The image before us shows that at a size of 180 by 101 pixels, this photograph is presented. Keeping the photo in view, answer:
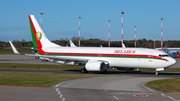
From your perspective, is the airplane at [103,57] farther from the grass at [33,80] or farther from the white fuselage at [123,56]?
the grass at [33,80]

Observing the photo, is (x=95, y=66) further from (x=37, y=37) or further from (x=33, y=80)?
(x=37, y=37)

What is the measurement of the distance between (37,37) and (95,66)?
A: 1384cm

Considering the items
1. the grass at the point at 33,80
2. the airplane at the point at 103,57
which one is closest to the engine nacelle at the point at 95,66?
the airplane at the point at 103,57

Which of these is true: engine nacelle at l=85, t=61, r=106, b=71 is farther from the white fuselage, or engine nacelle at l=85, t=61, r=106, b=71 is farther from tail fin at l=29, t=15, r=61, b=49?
tail fin at l=29, t=15, r=61, b=49

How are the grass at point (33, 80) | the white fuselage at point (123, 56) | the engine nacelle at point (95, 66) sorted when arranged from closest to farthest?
the grass at point (33, 80), the white fuselage at point (123, 56), the engine nacelle at point (95, 66)

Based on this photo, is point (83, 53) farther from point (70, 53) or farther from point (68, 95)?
point (68, 95)

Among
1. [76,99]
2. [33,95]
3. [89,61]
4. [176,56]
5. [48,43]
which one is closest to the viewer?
[76,99]

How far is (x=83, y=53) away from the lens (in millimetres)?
41219

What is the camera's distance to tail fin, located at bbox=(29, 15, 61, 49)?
4562cm

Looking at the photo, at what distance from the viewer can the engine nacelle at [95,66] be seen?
37603mm

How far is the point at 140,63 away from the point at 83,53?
9.29 m

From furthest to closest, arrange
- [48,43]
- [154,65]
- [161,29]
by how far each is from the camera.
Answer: [161,29] → [48,43] → [154,65]

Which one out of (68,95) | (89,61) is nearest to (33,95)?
(68,95)

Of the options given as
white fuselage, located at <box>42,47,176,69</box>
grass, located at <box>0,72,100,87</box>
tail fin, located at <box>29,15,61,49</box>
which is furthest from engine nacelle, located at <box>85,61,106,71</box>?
tail fin, located at <box>29,15,61,49</box>
